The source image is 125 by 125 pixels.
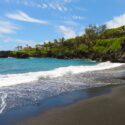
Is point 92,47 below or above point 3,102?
above

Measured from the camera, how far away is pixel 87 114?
44.2 ft

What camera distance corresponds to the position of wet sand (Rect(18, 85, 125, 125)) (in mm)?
12164

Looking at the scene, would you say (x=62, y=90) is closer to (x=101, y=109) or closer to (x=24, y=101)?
(x=24, y=101)

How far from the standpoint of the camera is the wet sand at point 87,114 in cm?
1216

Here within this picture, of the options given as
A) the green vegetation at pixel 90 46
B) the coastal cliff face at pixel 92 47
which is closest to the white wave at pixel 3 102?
the coastal cliff face at pixel 92 47

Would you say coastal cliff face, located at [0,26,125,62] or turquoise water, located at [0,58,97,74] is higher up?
coastal cliff face, located at [0,26,125,62]

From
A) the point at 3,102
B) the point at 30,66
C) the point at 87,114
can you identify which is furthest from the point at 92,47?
the point at 87,114

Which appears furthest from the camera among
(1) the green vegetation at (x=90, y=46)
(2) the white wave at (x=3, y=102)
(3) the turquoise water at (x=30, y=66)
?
(1) the green vegetation at (x=90, y=46)

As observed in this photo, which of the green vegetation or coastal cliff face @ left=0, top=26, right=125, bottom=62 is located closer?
coastal cliff face @ left=0, top=26, right=125, bottom=62

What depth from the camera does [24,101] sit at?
54.7 feet

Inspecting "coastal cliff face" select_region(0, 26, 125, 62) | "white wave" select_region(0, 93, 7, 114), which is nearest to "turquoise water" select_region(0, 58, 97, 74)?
"coastal cliff face" select_region(0, 26, 125, 62)

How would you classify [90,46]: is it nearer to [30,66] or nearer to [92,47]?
[92,47]

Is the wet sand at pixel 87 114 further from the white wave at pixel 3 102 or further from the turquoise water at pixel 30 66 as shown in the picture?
the turquoise water at pixel 30 66

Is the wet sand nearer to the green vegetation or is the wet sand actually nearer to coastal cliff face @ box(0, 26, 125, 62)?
coastal cliff face @ box(0, 26, 125, 62)
